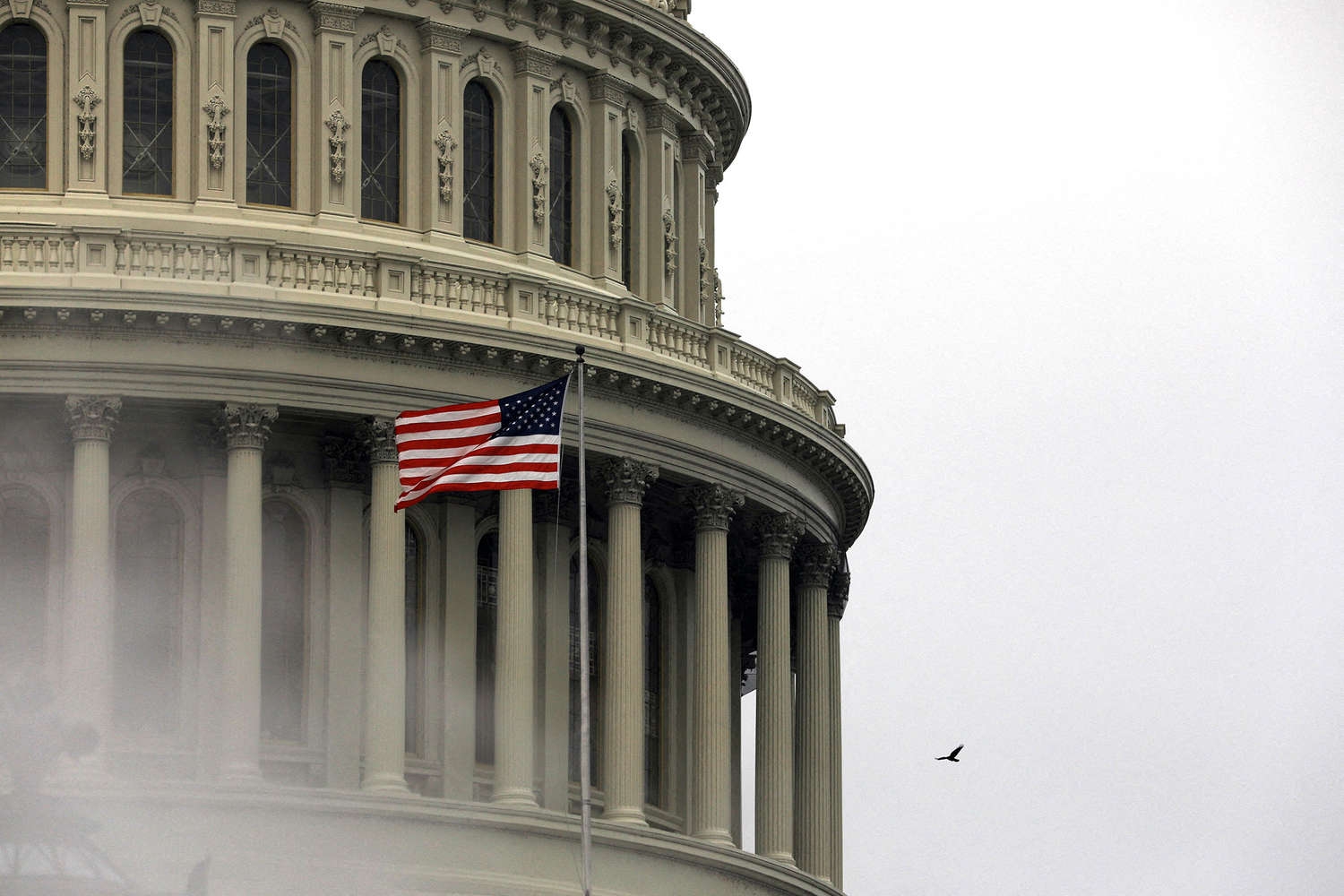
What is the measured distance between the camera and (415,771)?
83.2 meters

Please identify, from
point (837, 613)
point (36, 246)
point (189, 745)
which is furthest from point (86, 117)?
point (837, 613)

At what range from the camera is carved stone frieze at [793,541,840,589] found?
90.4m

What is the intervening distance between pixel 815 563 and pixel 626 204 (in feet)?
24.0

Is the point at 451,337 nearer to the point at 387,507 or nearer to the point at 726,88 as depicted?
the point at 387,507

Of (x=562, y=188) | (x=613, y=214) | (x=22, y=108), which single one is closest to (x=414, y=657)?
(x=562, y=188)

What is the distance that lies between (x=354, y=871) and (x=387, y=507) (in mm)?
6696

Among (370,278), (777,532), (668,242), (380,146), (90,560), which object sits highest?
(380,146)

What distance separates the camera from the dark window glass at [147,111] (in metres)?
85.8

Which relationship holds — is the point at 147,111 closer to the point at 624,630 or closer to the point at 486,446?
the point at 486,446

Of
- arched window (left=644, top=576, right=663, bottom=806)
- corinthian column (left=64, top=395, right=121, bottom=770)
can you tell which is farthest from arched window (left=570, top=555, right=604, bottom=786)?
corinthian column (left=64, top=395, right=121, bottom=770)

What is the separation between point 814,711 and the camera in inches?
3583

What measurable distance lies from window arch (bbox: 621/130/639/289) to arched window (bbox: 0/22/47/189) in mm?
10993

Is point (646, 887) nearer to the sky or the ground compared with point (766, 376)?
nearer to the ground

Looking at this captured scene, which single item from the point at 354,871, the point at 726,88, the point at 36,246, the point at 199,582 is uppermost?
the point at 726,88
